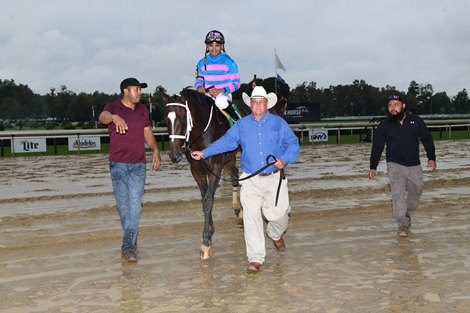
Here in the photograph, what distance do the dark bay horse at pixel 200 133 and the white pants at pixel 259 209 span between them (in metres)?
0.57

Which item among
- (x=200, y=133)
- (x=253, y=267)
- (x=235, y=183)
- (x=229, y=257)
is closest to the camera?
(x=253, y=267)

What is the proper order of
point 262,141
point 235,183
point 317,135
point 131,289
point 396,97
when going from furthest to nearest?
1. point 317,135
2. point 235,183
3. point 396,97
4. point 262,141
5. point 131,289

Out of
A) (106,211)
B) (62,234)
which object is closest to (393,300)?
(62,234)

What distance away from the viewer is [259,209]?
6.47 meters

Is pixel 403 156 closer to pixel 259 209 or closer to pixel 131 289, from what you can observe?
pixel 259 209

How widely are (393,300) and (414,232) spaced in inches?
126

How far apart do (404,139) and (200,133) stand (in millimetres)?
2689

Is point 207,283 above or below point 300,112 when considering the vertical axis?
below

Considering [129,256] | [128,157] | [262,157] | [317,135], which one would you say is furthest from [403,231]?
[317,135]

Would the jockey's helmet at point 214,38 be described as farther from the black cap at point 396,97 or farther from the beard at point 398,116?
the beard at point 398,116

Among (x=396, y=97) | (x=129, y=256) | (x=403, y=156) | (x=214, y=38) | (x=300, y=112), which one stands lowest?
(x=129, y=256)

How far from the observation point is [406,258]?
265 inches

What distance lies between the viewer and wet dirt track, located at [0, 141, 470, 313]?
528 centimetres

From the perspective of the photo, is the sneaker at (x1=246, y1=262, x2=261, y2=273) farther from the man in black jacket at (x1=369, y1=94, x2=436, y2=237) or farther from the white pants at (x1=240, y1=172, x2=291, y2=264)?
the man in black jacket at (x1=369, y1=94, x2=436, y2=237)
